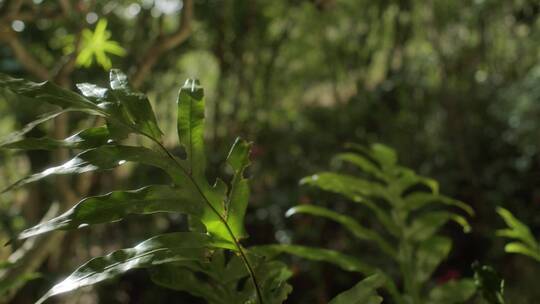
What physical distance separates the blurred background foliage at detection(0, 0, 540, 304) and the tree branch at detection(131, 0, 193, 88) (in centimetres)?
101

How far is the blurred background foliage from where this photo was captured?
319 cm

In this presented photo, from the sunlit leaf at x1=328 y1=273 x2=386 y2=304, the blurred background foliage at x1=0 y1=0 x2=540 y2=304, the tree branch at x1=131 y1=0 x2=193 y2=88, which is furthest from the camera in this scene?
the blurred background foliage at x1=0 y1=0 x2=540 y2=304

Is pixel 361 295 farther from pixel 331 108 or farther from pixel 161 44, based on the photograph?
pixel 331 108

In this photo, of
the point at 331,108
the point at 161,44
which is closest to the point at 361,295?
the point at 161,44

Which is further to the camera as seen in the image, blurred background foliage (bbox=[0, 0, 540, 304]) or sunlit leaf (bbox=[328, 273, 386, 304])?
blurred background foliage (bbox=[0, 0, 540, 304])

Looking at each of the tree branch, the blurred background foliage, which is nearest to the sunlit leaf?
the tree branch

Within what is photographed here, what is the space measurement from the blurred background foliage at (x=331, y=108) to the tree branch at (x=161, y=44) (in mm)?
1013

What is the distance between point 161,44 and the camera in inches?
64.2

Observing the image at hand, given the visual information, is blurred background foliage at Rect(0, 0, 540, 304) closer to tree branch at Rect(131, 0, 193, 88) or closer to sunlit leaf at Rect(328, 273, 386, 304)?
tree branch at Rect(131, 0, 193, 88)

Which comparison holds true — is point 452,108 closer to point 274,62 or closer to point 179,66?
point 274,62

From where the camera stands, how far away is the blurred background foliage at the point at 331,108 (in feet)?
10.5

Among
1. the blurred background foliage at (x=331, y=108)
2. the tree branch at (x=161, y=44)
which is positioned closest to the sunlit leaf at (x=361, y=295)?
the tree branch at (x=161, y=44)

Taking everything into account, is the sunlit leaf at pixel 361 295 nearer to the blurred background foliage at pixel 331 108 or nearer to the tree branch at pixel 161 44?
the tree branch at pixel 161 44

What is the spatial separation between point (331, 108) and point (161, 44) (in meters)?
2.99
